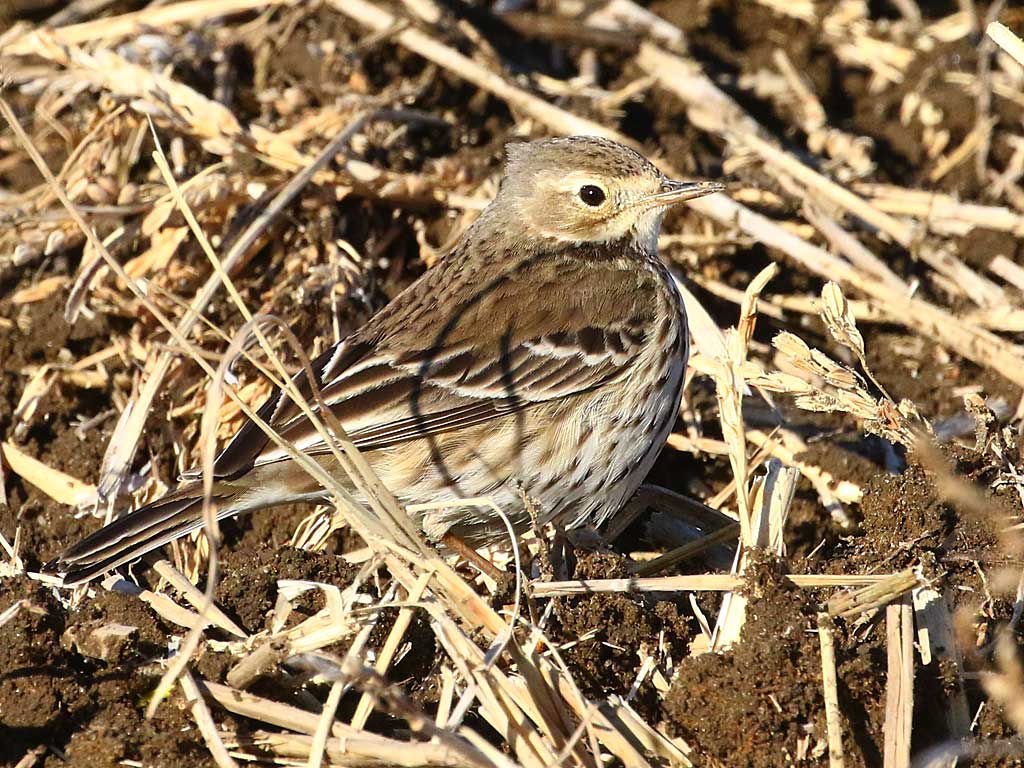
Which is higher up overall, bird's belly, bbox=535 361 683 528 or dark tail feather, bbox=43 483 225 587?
dark tail feather, bbox=43 483 225 587

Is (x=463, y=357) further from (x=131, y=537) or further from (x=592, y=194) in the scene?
(x=131, y=537)

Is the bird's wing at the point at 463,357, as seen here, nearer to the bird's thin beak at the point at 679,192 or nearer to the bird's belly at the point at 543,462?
the bird's belly at the point at 543,462

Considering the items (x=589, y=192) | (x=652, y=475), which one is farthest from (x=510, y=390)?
(x=652, y=475)

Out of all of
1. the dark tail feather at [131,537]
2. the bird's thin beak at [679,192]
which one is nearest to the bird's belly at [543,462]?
the dark tail feather at [131,537]

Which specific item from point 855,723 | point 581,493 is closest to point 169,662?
point 581,493

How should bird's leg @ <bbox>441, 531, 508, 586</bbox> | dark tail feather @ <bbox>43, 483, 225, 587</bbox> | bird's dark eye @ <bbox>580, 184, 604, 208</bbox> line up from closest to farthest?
1. dark tail feather @ <bbox>43, 483, 225, 587</bbox>
2. bird's leg @ <bbox>441, 531, 508, 586</bbox>
3. bird's dark eye @ <bbox>580, 184, 604, 208</bbox>

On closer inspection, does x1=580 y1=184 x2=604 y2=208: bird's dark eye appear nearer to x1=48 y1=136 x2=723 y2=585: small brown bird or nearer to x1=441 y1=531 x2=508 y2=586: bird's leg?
x1=48 y1=136 x2=723 y2=585: small brown bird

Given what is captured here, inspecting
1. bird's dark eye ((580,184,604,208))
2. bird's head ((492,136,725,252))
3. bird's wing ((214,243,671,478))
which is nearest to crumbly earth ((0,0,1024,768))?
bird's wing ((214,243,671,478))
